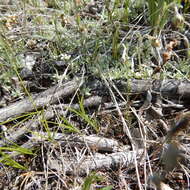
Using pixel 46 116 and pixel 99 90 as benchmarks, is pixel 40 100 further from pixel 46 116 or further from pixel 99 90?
pixel 99 90

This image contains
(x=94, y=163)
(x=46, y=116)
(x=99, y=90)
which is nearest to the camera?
(x=94, y=163)

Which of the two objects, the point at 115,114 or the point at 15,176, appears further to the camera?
the point at 115,114

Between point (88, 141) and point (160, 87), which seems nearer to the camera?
point (88, 141)

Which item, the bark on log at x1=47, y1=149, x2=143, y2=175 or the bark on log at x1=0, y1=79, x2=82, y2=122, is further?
the bark on log at x1=0, y1=79, x2=82, y2=122

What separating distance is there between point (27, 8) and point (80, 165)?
5.78 ft

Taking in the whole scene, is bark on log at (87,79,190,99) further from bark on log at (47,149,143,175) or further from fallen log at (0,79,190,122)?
bark on log at (47,149,143,175)

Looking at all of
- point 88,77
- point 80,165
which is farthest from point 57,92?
point 80,165

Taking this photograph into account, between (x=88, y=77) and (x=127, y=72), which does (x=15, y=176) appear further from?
(x=127, y=72)

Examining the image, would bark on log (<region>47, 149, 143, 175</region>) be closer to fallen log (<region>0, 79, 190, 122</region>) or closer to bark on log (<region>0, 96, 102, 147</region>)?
bark on log (<region>0, 96, 102, 147</region>)

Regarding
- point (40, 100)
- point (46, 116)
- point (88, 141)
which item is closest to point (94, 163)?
point (88, 141)

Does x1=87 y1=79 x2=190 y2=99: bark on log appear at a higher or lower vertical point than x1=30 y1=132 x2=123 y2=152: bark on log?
higher

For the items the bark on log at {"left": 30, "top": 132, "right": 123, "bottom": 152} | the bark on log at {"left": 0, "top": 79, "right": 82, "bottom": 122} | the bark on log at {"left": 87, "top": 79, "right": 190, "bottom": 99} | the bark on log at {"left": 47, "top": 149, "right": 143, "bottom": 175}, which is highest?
the bark on log at {"left": 87, "top": 79, "right": 190, "bottom": 99}

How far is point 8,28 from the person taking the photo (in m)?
2.14

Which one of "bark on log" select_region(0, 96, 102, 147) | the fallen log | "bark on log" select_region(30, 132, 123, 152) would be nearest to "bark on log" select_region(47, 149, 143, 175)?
"bark on log" select_region(30, 132, 123, 152)
